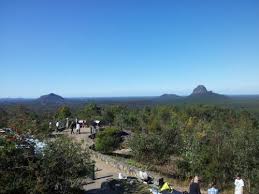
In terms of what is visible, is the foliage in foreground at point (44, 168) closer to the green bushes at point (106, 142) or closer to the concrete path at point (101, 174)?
the concrete path at point (101, 174)

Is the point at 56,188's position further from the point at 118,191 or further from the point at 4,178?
the point at 118,191

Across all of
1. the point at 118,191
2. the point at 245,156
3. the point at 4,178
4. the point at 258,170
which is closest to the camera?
the point at 4,178

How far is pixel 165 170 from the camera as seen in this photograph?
2956cm

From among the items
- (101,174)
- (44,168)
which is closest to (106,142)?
(101,174)

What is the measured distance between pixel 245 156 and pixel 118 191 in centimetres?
1087

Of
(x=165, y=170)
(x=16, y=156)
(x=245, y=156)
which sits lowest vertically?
(x=165, y=170)

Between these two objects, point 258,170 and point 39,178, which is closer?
point 39,178

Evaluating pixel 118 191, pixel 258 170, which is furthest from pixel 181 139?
pixel 118 191

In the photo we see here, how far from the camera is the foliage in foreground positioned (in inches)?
530

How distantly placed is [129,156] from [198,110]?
175ft

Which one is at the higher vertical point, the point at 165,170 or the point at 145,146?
the point at 145,146

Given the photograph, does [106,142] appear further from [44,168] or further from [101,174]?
[44,168]

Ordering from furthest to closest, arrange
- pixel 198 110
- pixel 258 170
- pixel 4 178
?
pixel 198 110
pixel 258 170
pixel 4 178

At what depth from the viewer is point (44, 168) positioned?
1412cm
